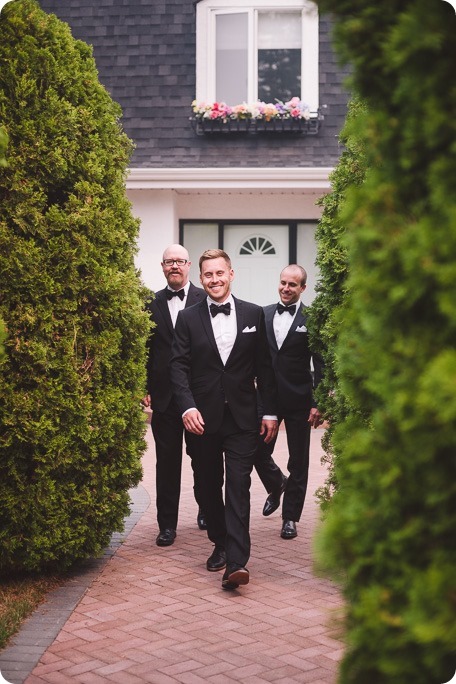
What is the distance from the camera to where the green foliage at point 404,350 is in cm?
221

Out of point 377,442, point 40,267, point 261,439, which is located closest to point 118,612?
point 40,267

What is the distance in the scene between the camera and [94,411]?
19.8 feet

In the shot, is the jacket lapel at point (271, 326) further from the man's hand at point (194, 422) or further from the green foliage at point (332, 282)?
the man's hand at point (194, 422)

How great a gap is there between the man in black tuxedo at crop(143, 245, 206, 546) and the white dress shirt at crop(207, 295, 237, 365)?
3.38ft

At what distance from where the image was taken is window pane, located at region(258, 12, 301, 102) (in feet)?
53.0

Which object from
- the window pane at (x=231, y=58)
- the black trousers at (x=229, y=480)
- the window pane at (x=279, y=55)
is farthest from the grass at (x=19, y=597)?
the window pane at (x=279, y=55)

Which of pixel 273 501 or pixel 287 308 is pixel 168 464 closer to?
pixel 273 501

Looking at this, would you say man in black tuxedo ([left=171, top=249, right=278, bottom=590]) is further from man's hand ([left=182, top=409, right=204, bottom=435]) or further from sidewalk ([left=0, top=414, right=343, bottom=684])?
sidewalk ([left=0, top=414, right=343, bottom=684])

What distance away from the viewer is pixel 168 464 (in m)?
7.53

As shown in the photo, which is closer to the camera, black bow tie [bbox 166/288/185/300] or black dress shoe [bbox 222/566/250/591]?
black dress shoe [bbox 222/566/250/591]

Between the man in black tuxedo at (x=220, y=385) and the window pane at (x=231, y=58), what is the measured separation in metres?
10.2

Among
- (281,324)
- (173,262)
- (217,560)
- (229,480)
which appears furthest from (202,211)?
(229,480)

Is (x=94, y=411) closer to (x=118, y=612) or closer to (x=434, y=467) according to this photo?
(x=118, y=612)

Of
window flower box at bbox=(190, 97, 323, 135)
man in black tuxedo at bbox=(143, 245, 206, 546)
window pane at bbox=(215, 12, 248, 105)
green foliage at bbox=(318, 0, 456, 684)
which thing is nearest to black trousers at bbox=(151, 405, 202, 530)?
man in black tuxedo at bbox=(143, 245, 206, 546)
